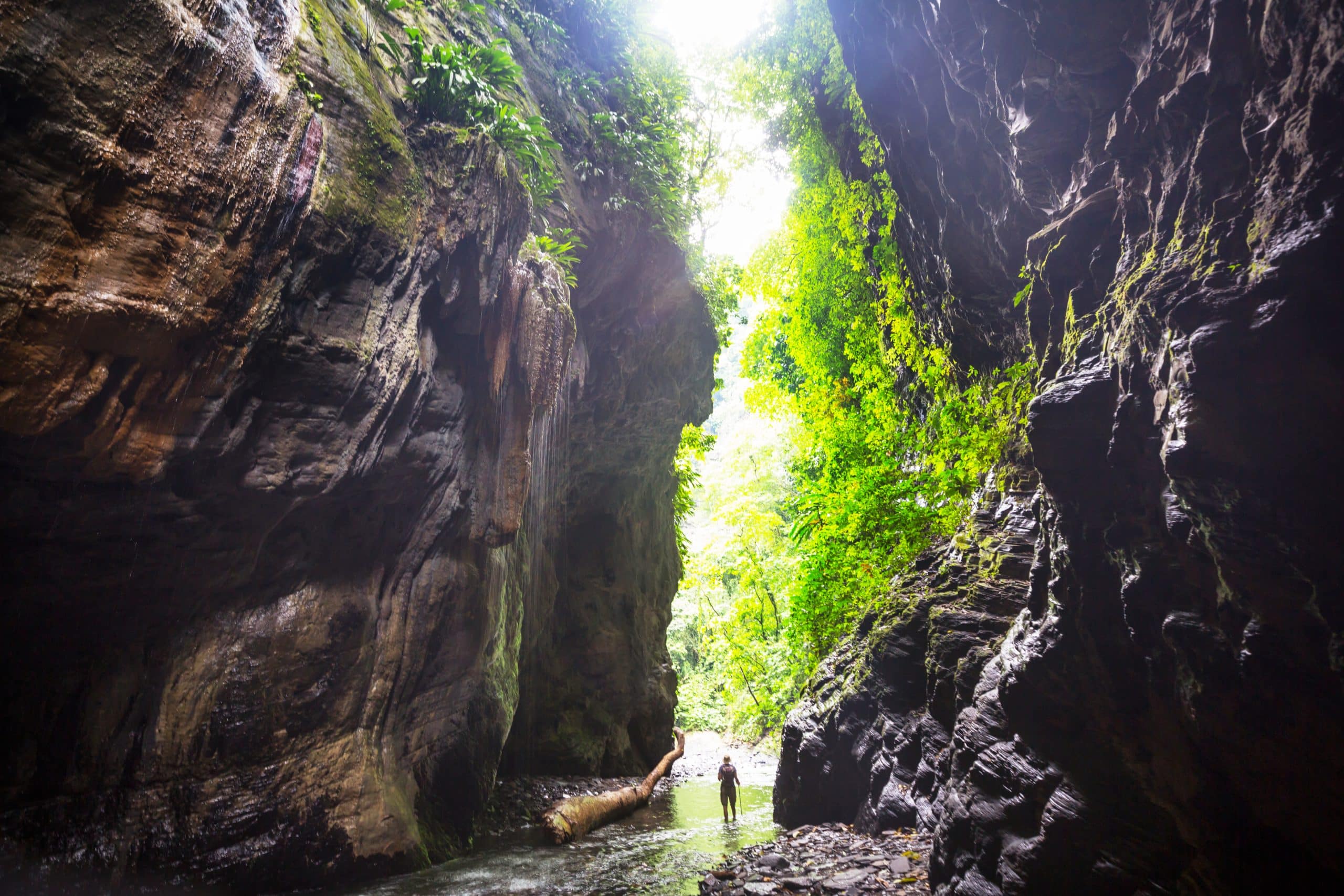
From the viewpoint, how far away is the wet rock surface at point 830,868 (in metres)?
5.90

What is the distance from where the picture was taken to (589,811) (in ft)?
A: 32.8

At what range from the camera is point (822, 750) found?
10000 mm

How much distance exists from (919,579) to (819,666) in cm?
328

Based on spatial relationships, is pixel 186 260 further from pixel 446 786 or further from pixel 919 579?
pixel 919 579

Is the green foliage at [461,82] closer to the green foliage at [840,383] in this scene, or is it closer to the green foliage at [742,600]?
the green foliage at [840,383]

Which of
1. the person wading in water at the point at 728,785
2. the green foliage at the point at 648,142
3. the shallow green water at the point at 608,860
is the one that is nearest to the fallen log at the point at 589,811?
the shallow green water at the point at 608,860

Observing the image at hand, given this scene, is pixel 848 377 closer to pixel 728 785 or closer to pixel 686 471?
pixel 686 471

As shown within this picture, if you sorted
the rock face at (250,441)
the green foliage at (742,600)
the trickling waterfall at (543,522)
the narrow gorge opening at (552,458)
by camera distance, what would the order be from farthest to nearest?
the green foliage at (742,600) → the trickling waterfall at (543,522) → the rock face at (250,441) → the narrow gorge opening at (552,458)

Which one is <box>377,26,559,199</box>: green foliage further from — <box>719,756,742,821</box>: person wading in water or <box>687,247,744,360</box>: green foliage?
<box>719,756,742,821</box>: person wading in water

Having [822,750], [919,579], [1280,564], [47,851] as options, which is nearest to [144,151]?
[47,851]

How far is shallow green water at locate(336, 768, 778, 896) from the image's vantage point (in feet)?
21.8

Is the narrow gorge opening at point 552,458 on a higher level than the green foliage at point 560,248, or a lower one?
lower

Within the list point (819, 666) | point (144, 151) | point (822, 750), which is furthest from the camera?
point (819, 666)

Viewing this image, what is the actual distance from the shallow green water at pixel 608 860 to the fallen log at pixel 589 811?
0.16 m
